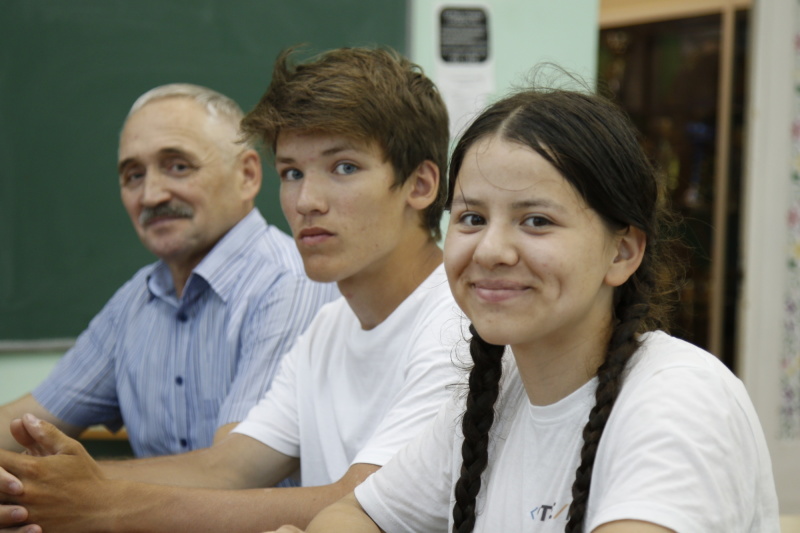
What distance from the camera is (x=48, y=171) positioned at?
290 cm

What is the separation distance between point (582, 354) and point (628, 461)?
19 cm

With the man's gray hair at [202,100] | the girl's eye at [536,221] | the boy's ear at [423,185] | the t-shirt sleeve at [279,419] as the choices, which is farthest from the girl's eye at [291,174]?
the girl's eye at [536,221]

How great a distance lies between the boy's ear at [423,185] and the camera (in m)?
1.74

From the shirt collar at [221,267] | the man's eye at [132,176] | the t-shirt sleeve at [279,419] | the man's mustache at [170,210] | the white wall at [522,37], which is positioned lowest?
the t-shirt sleeve at [279,419]

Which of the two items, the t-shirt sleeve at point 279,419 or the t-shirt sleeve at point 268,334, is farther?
the t-shirt sleeve at point 268,334

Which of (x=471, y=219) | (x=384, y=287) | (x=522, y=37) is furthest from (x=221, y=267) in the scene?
(x=522, y=37)

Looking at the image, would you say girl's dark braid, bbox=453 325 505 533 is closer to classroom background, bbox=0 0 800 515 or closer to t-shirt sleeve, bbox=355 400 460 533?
t-shirt sleeve, bbox=355 400 460 533

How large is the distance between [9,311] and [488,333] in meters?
2.23

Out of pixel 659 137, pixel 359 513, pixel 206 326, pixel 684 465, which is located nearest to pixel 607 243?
pixel 684 465

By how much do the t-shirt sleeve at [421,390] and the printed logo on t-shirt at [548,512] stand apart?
355 millimetres

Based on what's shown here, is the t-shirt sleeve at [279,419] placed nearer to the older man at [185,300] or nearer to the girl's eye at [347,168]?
the older man at [185,300]

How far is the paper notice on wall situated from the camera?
309 cm

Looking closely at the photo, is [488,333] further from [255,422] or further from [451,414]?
[255,422]

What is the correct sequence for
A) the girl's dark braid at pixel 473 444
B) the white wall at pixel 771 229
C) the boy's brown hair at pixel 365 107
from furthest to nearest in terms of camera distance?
the white wall at pixel 771 229, the boy's brown hair at pixel 365 107, the girl's dark braid at pixel 473 444
